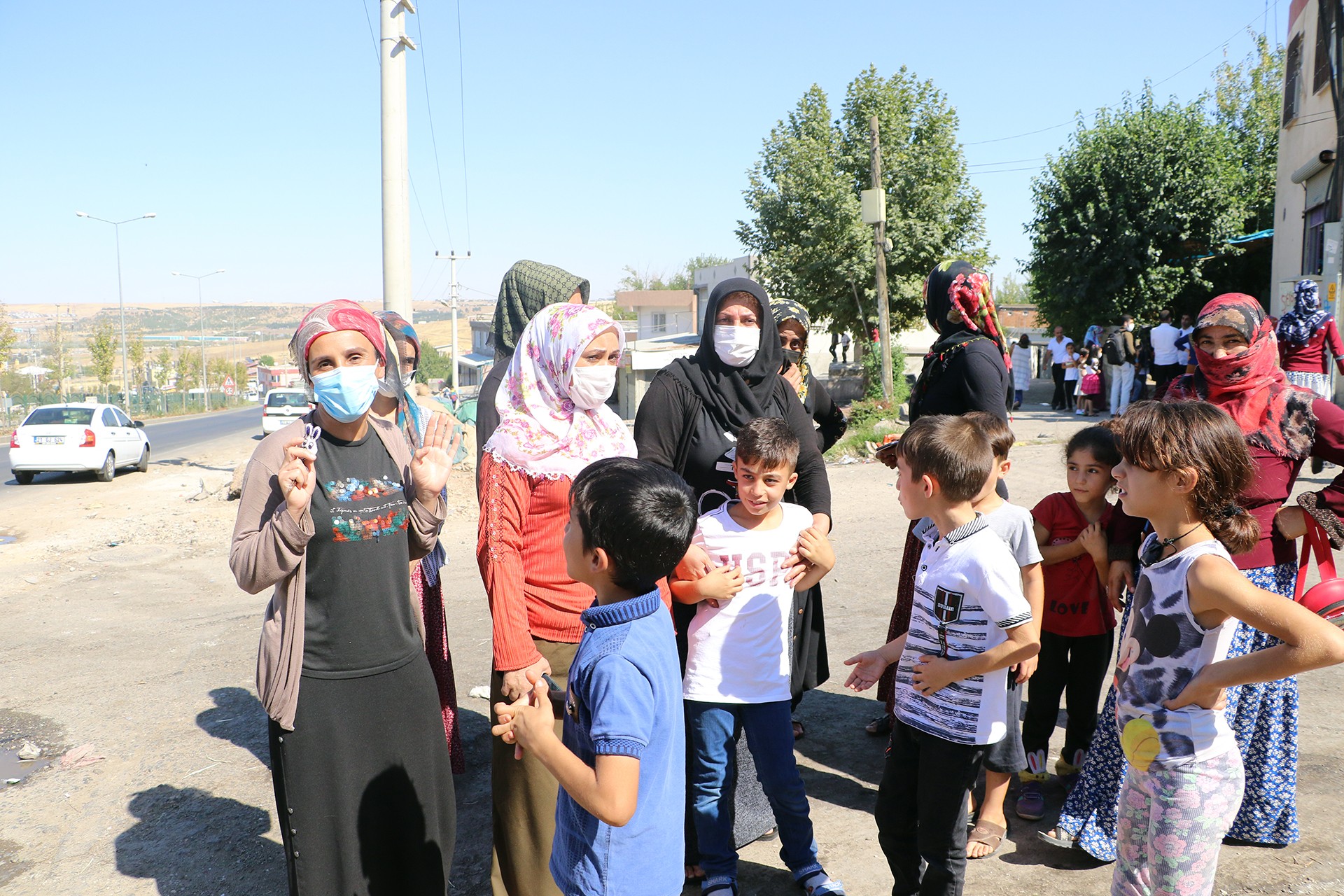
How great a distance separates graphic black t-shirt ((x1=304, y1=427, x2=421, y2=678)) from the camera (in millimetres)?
2379

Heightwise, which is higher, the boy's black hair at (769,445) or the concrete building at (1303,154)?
the concrete building at (1303,154)

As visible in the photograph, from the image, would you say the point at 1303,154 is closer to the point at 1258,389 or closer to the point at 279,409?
the point at 1258,389

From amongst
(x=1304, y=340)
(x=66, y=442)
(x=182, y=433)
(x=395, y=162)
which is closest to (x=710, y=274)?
(x=182, y=433)

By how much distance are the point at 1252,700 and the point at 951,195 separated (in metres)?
26.9

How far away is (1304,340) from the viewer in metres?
4.14

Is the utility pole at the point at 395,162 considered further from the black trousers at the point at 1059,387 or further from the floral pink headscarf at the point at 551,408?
the black trousers at the point at 1059,387

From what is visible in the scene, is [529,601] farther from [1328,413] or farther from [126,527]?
[126,527]

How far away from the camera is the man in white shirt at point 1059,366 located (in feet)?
61.1

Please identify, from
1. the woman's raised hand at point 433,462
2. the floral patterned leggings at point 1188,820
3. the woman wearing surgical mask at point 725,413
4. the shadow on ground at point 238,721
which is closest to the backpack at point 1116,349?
the woman wearing surgical mask at point 725,413

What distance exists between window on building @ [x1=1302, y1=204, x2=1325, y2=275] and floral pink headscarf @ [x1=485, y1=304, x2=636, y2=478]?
15.4 meters

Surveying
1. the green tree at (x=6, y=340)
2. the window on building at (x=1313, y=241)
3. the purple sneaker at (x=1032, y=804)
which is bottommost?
the purple sneaker at (x=1032, y=804)

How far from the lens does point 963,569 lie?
245 cm

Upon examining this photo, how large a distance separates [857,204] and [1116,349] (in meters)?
13.4

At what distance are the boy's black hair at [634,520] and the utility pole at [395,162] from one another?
7616 mm
